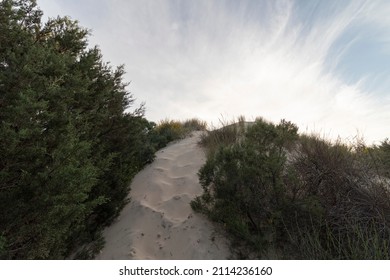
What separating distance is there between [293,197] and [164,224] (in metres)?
2.68

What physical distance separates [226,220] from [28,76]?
3.92m

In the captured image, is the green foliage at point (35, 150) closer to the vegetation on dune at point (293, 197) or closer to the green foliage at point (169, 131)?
the vegetation on dune at point (293, 197)

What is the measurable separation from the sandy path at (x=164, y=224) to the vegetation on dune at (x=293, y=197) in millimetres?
416

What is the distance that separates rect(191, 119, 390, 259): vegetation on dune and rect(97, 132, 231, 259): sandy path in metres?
0.42

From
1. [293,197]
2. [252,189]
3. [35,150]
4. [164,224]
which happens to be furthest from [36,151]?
[293,197]

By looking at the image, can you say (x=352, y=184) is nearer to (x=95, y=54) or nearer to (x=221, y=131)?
(x=221, y=131)

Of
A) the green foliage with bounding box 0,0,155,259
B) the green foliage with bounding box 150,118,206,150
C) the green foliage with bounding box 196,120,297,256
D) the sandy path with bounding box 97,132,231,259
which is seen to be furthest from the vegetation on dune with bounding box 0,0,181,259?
the green foliage with bounding box 150,118,206,150

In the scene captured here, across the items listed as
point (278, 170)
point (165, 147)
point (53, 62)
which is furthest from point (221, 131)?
point (53, 62)

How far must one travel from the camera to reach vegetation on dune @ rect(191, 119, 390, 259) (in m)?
4.35

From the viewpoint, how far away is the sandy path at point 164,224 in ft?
16.8

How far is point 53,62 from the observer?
467cm

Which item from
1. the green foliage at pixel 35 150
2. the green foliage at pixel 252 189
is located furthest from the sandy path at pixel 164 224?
the green foliage at pixel 35 150

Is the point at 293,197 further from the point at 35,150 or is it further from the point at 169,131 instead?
the point at 169,131

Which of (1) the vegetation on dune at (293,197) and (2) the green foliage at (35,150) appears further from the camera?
(1) the vegetation on dune at (293,197)
